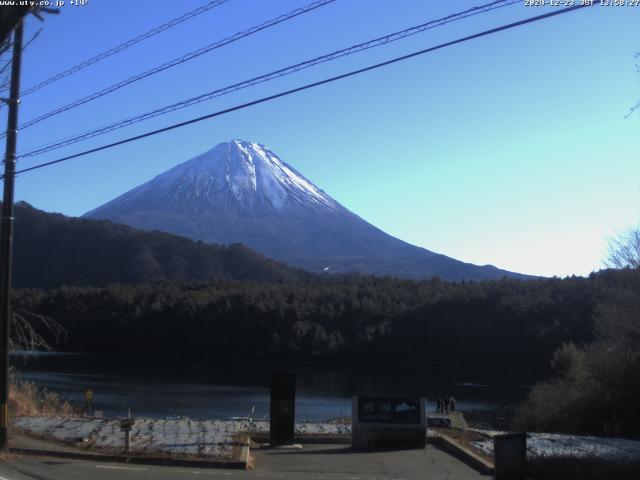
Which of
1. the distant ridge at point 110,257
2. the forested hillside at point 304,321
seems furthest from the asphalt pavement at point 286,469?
the distant ridge at point 110,257

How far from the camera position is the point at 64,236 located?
138500 millimetres

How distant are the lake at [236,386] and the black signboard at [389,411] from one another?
1794 cm

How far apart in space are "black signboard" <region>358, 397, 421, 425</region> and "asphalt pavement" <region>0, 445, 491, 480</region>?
110 cm

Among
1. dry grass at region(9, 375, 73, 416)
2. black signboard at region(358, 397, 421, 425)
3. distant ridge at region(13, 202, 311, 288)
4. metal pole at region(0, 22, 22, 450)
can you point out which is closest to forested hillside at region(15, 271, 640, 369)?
distant ridge at region(13, 202, 311, 288)

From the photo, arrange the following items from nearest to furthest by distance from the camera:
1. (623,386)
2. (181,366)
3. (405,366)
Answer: (623,386)
(181,366)
(405,366)

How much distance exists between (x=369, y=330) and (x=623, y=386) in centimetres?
6595

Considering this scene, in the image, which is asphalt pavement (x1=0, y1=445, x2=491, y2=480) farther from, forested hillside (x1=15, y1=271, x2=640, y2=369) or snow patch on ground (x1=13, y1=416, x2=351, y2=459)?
forested hillside (x1=15, y1=271, x2=640, y2=369)

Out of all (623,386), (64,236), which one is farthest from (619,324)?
(64,236)

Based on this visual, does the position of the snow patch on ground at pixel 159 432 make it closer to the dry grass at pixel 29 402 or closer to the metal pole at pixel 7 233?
the dry grass at pixel 29 402

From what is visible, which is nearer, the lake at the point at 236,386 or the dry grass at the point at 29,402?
the dry grass at the point at 29,402

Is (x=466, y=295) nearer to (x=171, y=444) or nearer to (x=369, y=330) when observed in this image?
(x=369, y=330)

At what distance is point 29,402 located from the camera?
1927 centimetres

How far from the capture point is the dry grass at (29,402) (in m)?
18.3

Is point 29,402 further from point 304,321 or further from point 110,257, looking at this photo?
point 110,257
